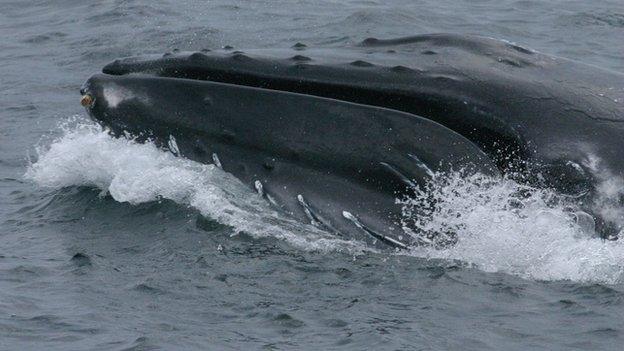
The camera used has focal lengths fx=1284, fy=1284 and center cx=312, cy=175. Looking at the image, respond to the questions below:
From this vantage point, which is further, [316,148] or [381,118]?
[316,148]

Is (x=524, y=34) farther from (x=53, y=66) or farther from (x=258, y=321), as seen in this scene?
(x=258, y=321)

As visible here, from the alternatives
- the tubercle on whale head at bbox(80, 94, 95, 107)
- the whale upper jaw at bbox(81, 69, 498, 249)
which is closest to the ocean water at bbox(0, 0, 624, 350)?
the whale upper jaw at bbox(81, 69, 498, 249)

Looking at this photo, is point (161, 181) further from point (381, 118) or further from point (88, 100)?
point (381, 118)

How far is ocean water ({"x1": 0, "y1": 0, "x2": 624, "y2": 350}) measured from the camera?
30.6ft

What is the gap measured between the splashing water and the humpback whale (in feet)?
0.53

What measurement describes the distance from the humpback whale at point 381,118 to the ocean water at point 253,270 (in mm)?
222

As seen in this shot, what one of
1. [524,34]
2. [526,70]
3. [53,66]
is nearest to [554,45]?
[524,34]

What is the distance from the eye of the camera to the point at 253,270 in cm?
1048

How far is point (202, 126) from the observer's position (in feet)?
34.2

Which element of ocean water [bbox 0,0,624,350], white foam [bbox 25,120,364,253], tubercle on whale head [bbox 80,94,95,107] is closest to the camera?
ocean water [bbox 0,0,624,350]

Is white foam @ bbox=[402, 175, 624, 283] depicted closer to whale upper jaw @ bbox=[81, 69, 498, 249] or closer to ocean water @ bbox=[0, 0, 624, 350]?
ocean water @ bbox=[0, 0, 624, 350]

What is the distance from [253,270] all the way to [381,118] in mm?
1714

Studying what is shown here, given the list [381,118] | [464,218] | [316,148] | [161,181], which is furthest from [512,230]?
[161,181]

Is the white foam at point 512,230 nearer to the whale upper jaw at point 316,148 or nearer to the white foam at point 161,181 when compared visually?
the whale upper jaw at point 316,148
